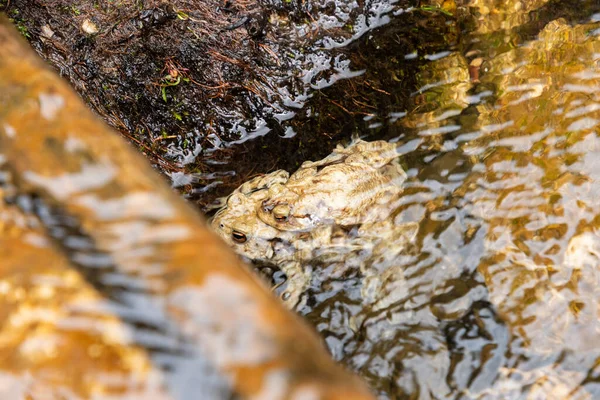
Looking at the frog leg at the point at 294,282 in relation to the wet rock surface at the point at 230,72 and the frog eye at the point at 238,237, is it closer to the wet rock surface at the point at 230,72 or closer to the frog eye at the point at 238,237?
the frog eye at the point at 238,237

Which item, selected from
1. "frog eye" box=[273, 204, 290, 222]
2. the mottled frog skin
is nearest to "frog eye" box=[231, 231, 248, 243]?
the mottled frog skin

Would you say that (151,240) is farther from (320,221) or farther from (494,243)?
(494,243)

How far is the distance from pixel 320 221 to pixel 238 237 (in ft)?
2.39

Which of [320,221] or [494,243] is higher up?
[320,221]

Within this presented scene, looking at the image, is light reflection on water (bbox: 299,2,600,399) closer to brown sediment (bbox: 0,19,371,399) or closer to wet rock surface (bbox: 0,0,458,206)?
wet rock surface (bbox: 0,0,458,206)

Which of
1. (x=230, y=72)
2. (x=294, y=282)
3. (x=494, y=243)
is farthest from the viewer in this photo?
(x=230, y=72)

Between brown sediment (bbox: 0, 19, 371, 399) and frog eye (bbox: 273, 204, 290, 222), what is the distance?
1.75 meters

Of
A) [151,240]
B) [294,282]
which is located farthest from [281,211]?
[151,240]

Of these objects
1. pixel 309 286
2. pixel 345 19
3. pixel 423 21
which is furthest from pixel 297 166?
pixel 423 21

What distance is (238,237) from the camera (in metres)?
3.87

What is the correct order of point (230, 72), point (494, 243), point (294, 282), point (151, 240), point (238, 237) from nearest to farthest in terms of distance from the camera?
point (151, 240), point (494, 243), point (294, 282), point (238, 237), point (230, 72)

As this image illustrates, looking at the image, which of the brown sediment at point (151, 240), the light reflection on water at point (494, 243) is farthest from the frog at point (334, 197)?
the brown sediment at point (151, 240)

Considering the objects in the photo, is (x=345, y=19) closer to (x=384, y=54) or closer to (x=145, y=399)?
(x=384, y=54)

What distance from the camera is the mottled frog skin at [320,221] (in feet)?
12.3
